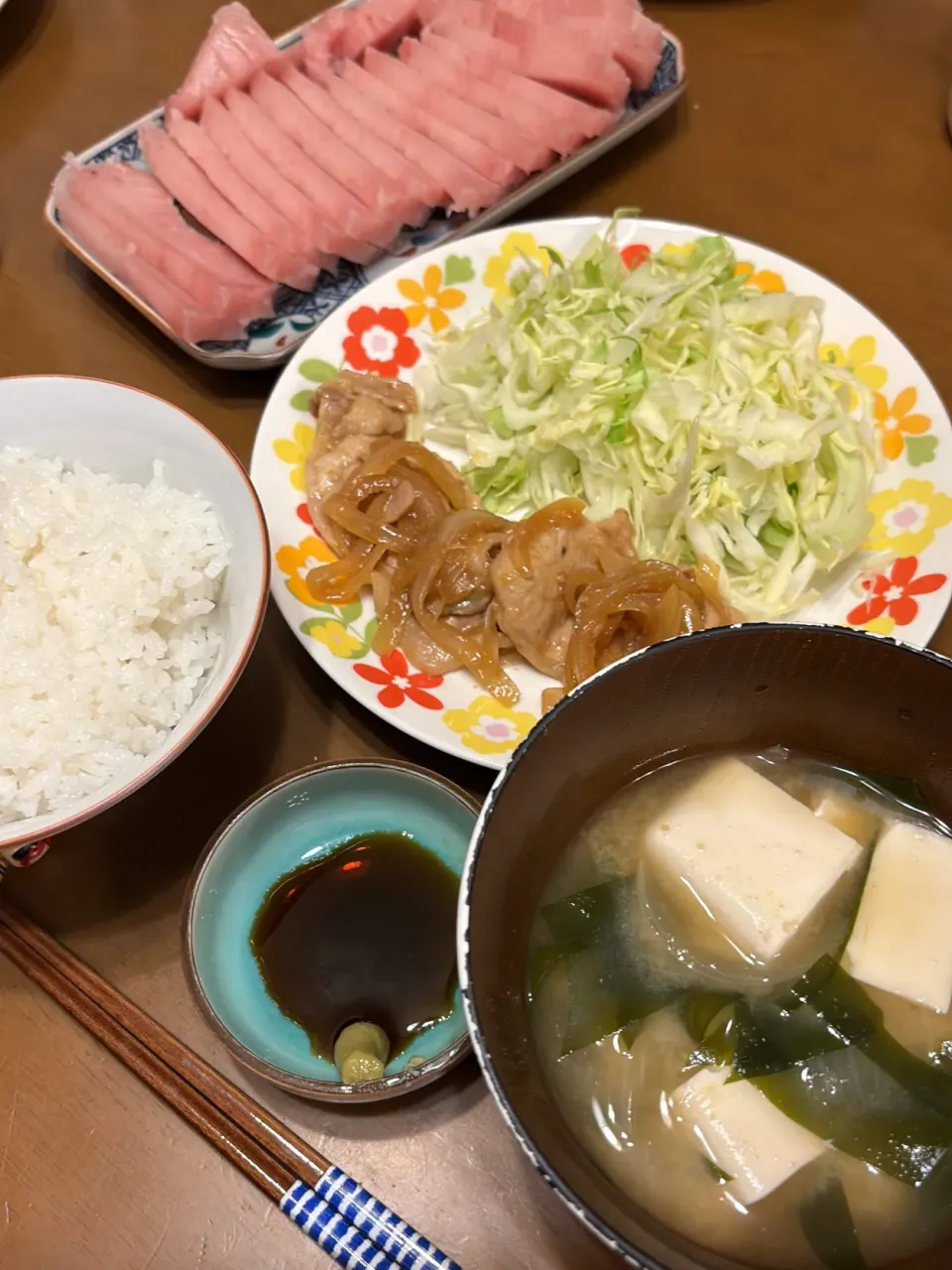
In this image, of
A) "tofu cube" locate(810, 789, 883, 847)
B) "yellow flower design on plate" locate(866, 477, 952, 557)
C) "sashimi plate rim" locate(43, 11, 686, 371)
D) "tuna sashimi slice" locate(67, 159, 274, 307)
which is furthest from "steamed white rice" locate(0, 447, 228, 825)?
"yellow flower design on plate" locate(866, 477, 952, 557)

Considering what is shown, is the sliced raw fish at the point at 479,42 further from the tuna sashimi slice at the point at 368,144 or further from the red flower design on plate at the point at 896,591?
the red flower design on plate at the point at 896,591

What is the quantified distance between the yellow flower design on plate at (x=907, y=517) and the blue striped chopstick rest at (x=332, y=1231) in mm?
1387

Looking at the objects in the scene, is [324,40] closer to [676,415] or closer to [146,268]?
[146,268]

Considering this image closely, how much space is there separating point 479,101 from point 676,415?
3.55 feet

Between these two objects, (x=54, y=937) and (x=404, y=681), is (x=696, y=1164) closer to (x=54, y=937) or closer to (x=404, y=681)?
(x=404, y=681)

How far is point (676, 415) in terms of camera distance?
1.89m

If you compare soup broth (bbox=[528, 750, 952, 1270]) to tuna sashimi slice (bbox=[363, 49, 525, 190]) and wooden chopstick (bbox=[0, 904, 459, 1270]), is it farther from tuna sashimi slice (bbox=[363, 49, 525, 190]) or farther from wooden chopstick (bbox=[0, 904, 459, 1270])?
tuna sashimi slice (bbox=[363, 49, 525, 190])

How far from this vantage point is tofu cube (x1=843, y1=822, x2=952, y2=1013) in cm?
104

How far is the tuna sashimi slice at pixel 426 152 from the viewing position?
220cm

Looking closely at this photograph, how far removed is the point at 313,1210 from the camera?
120 cm

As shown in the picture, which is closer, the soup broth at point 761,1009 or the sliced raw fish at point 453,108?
the soup broth at point 761,1009

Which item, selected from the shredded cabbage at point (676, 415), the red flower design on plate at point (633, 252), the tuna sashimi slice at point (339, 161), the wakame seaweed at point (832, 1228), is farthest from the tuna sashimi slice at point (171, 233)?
the wakame seaweed at point (832, 1228)

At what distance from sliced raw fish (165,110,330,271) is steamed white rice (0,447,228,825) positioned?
814 millimetres

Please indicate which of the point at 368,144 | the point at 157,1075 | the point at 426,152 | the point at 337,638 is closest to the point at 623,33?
the point at 426,152
